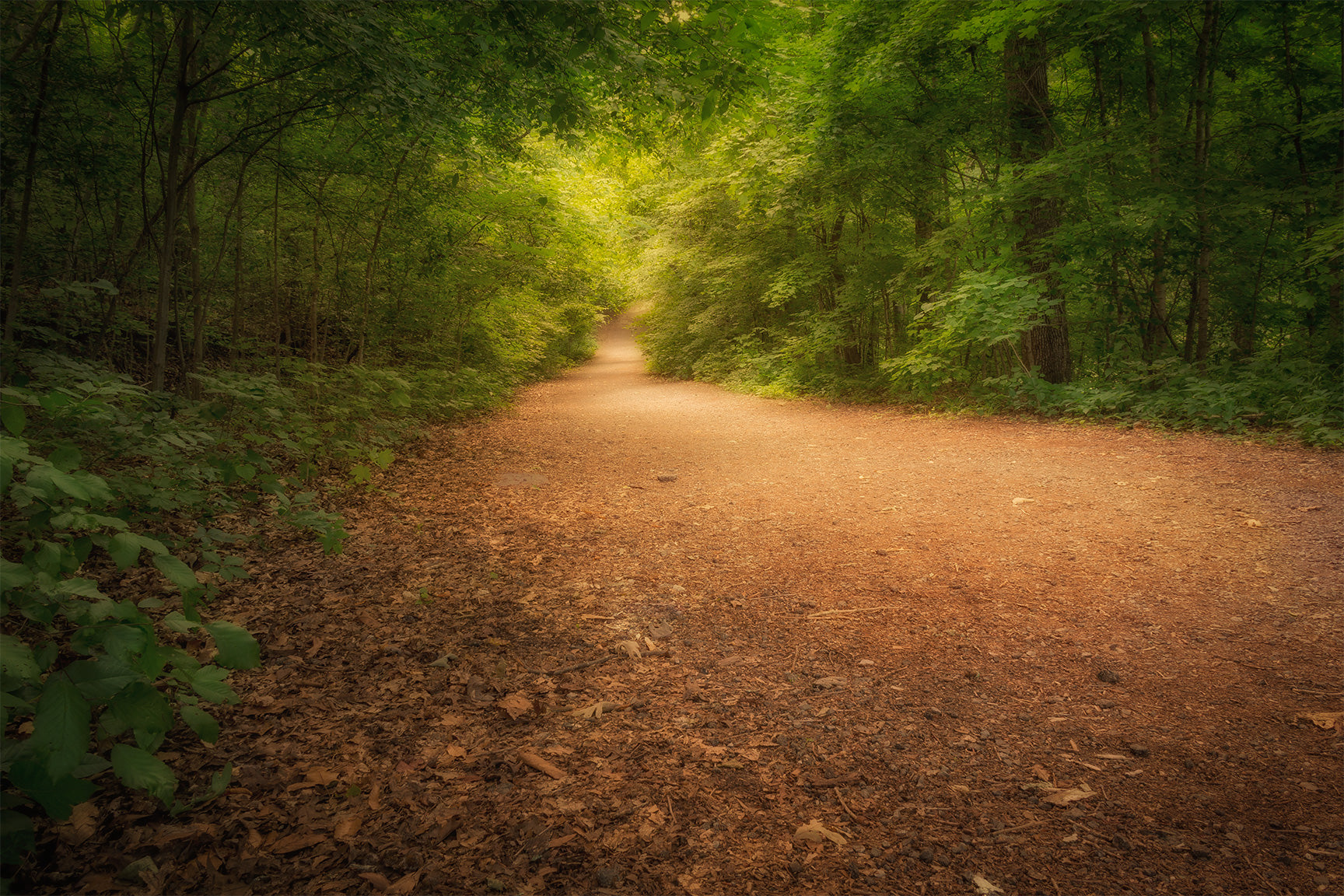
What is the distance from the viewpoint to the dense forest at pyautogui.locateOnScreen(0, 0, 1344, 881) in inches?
98.0

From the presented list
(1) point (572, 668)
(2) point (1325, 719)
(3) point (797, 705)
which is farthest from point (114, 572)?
(2) point (1325, 719)

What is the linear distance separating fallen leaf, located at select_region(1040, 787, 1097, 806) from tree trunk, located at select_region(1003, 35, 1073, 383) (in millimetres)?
7902

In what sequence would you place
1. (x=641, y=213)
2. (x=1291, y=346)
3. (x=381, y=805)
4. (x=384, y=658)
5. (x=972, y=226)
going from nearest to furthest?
(x=381, y=805) → (x=384, y=658) → (x=1291, y=346) → (x=972, y=226) → (x=641, y=213)

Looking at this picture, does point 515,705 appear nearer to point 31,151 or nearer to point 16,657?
point 16,657

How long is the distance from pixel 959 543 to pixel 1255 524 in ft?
6.41

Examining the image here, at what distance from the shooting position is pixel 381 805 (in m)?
2.01

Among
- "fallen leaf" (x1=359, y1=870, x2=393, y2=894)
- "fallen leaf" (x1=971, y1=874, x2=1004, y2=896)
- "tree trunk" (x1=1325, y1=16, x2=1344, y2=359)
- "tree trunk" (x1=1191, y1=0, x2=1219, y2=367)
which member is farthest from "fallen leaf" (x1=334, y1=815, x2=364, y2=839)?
"tree trunk" (x1=1191, y1=0, x2=1219, y2=367)

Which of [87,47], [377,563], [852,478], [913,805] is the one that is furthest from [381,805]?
[87,47]

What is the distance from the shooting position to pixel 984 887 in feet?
5.62

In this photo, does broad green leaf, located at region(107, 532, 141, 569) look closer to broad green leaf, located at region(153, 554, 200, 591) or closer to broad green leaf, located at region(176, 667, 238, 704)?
broad green leaf, located at region(153, 554, 200, 591)

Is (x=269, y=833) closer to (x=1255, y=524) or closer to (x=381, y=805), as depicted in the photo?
(x=381, y=805)

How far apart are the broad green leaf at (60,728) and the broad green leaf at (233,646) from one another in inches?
10.2

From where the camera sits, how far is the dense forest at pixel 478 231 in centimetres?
249

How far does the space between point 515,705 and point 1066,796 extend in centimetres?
210
